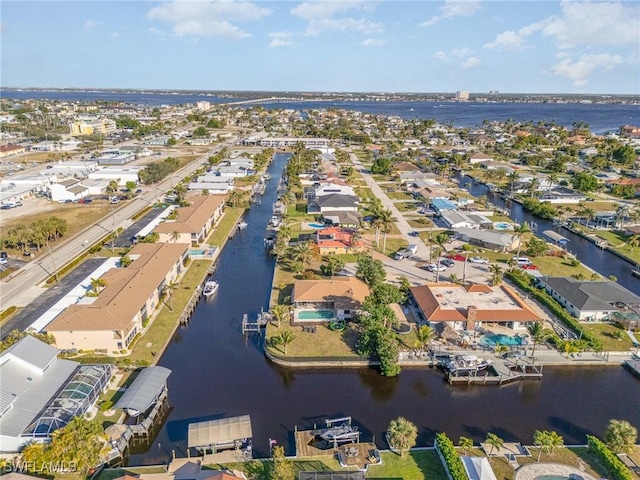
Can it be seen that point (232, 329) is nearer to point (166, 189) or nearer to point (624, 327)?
point (624, 327)

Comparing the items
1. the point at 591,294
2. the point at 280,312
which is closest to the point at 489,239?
the point at 591,294

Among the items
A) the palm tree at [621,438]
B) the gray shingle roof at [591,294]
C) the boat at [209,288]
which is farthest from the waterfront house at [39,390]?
the gray shingle roof at [591,294]

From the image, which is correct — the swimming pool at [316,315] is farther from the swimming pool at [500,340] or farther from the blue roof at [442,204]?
the blue roof at [442,204]

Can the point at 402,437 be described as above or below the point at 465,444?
above

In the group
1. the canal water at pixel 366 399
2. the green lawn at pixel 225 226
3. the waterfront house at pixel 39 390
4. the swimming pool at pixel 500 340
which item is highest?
the green lawn at pixel 225 226

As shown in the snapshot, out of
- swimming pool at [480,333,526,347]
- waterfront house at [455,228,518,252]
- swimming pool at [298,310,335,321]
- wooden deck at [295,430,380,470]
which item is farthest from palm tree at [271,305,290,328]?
waterfront house at [455,228,518,252]

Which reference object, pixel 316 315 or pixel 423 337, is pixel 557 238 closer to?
pixel 423 337

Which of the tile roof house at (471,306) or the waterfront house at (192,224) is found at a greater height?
the waterfront house at (192,224)
